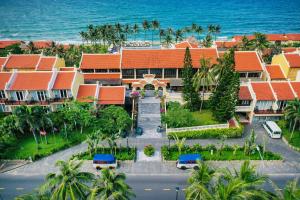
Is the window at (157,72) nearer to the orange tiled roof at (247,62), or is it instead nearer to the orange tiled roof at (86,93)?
the orange tiled roof at (86,93)

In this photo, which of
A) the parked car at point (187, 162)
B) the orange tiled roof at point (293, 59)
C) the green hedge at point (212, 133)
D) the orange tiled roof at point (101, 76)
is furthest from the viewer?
the orange tiled roof at point (101, 76)

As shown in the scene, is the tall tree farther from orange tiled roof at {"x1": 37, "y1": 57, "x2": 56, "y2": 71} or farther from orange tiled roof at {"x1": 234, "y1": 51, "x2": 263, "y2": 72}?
orange tiled roof at {"x1": 37, "y1": 57, "x2": 56, "y2": 71}

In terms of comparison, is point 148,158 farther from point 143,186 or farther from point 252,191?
point 252,191

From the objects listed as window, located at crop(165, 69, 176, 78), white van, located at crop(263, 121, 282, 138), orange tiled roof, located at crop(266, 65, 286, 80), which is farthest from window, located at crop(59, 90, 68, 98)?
orange tiled roof, located at crop(266, 65, 286, 80)

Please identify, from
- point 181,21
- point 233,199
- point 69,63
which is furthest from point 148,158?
point 181,21

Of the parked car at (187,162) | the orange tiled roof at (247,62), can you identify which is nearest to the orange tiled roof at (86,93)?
the parked car at (187,162)

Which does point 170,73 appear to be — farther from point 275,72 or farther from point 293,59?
point 293,59

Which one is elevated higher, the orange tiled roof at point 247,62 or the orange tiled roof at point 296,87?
the orange tiled roof at point 247,62
